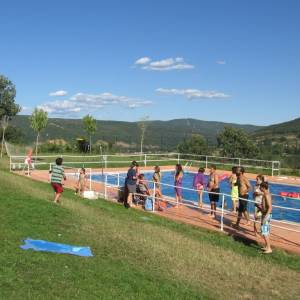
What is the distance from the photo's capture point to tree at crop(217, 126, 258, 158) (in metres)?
46.3

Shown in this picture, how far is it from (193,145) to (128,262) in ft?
147

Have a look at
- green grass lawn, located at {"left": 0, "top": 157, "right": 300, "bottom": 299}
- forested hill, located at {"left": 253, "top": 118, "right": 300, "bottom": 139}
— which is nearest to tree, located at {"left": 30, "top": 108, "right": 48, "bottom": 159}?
green grass lawn, located at {"left": 0, "top": 157, "right": 300, "bottom": 299}

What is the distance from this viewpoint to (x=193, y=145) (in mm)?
53000

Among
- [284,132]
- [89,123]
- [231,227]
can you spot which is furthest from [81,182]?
[284,132]

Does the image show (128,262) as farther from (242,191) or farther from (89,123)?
(89,123)

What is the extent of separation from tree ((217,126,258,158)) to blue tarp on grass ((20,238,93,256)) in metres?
35.5

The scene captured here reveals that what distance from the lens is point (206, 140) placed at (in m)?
51.4

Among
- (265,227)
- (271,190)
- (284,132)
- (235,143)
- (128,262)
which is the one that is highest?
(284,132)

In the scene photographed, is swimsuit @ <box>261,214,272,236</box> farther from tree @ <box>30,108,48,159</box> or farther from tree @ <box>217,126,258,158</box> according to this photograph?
tree @ <box>217,126,258,158</box>

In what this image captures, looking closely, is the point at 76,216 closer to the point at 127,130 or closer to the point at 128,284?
the point at 128,284

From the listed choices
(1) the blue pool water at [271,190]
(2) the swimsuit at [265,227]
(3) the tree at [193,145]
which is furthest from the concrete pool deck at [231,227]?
(3) the tree at [193,145]

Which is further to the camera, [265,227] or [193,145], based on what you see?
[193,145]

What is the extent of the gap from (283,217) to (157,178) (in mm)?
5966

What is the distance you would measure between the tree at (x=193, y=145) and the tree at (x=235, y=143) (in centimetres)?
210
